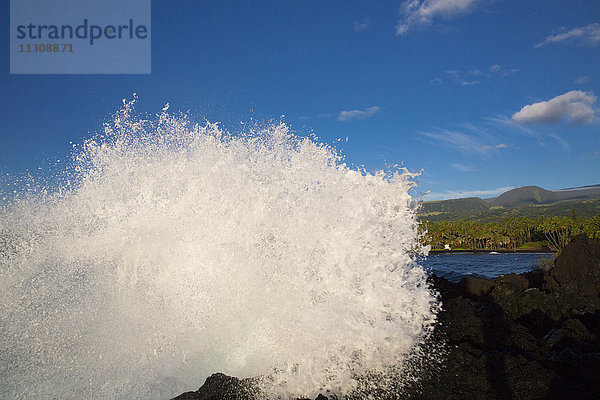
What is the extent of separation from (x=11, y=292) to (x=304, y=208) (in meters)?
7.32

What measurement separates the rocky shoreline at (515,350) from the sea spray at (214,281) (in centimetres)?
74

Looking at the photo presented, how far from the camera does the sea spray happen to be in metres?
7.94

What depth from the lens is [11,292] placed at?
9086 millimetres

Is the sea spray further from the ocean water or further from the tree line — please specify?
the tree line

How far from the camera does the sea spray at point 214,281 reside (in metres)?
7.94

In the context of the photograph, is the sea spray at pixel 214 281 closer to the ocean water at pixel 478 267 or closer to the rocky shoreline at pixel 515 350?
the rocky shoreline at pixel 515 350

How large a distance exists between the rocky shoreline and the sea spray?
74cm

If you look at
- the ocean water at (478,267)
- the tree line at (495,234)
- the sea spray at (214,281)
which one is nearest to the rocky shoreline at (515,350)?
the sea spray at (214,281)

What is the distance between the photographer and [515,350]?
28.7 feet

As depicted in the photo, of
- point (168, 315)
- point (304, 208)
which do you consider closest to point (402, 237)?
point (304, 208)

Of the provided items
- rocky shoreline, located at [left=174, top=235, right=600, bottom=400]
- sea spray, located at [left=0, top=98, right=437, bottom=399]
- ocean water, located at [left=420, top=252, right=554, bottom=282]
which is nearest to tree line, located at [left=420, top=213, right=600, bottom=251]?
ocean water, located at [left=420, top=252, right=554, bottom=282]

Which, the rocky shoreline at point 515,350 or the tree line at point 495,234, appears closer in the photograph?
the rocky shoreline at point 515,350

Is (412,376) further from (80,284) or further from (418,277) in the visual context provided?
(80,284)

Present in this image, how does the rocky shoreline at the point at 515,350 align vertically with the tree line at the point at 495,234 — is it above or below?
above
